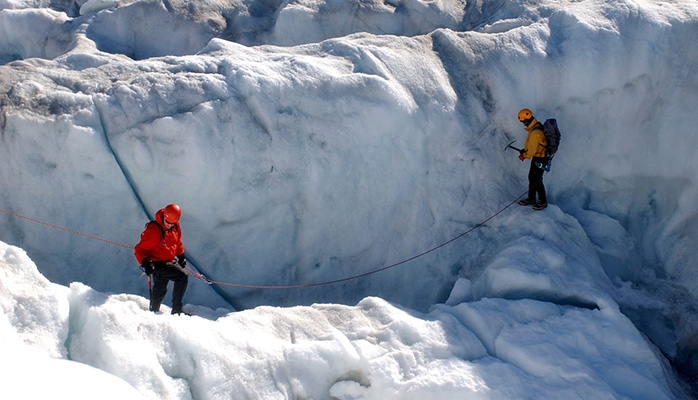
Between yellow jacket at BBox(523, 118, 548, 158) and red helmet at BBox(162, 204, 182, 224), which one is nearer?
red helmet at BBox(162, 204, 182, 224)

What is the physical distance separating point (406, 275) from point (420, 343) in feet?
6.65

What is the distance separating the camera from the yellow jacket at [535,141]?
8.50 metres

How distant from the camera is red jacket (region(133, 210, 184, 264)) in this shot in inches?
252

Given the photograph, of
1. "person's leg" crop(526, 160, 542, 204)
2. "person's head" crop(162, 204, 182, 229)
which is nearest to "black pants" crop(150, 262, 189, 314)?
"person's head" crop(162, 204, 182, 229)

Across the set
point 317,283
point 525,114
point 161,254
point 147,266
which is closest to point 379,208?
point 317,283

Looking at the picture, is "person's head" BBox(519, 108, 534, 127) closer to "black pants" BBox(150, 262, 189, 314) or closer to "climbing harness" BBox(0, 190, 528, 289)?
"climbing harness" BBox(0, 190, 528, 289)

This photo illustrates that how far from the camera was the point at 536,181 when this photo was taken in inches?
349

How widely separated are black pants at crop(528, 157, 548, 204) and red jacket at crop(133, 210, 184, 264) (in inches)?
192

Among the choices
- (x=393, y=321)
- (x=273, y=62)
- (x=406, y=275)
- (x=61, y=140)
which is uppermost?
(x=273, y=62)

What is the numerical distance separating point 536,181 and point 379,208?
220cm

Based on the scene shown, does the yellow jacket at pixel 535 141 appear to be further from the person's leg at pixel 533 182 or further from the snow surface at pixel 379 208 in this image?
the snow surface at pixel 379 208

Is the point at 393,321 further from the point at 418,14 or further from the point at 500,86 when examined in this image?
the point at 418,14

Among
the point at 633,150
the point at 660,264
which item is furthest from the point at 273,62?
the point at 660,264

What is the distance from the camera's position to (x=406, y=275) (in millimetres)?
8625
